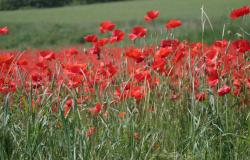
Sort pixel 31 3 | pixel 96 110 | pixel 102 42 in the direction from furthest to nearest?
1. pixel 31 3
2. pixel 102 42
3. pixel 96 110

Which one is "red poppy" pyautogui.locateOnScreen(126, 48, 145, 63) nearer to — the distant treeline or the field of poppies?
the field of poppies

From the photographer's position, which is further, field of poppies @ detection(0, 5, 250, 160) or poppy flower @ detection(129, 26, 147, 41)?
poppy flower @ detection(129, 26, 147, 41)

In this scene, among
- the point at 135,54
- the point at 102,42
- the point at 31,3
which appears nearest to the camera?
the point at 135,54

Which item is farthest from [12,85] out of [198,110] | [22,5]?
[22,5]

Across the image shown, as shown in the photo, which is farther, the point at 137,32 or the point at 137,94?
the point at 137,32

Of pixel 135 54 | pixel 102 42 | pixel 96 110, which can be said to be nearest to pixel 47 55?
pixel 102 42

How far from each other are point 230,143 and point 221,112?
28 cm

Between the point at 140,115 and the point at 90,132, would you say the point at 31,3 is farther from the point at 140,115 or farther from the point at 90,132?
the point at 90,132

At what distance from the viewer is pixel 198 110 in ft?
10.8

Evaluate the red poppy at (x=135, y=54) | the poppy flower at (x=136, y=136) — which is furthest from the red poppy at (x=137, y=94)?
the red poppy at (x=135, y=54)

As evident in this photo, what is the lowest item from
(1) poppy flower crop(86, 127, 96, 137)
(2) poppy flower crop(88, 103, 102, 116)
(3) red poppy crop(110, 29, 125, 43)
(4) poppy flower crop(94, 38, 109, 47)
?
(1) poppy flower crop(86, 127, 96, 137)

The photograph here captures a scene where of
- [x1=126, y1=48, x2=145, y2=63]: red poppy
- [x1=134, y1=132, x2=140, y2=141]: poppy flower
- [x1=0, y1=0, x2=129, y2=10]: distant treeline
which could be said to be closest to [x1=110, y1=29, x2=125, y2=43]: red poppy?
[x1=126, y1=48, x2=145, y2=63]: red poppy

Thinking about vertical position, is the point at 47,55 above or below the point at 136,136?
above

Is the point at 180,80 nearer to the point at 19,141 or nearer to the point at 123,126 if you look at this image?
the point at 123,126
